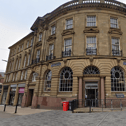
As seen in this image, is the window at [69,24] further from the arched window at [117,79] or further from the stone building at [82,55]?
the arched window at [117,79]

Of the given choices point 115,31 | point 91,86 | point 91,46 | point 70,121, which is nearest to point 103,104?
point 91,86

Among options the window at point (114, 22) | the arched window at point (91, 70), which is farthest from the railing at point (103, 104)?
the window at point (114, 22)

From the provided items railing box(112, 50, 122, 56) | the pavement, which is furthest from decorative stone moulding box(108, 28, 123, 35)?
the pavement

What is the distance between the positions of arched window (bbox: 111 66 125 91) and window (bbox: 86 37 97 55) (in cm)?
341

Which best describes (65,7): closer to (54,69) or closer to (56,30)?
(56,30)

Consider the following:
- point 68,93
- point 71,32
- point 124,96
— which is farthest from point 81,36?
point 124,96

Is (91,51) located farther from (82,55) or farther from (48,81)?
(48,81)

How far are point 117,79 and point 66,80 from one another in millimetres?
6586

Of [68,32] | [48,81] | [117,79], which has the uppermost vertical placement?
[68,32]

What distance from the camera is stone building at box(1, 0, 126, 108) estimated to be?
52.0ft

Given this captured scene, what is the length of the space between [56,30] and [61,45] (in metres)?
3.18

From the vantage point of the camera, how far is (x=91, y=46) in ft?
56.2

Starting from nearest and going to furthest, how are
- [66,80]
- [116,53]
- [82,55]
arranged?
1. [82,55]
2. [116,53]
3. [66,80]

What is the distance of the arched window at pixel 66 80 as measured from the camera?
16.7 m
